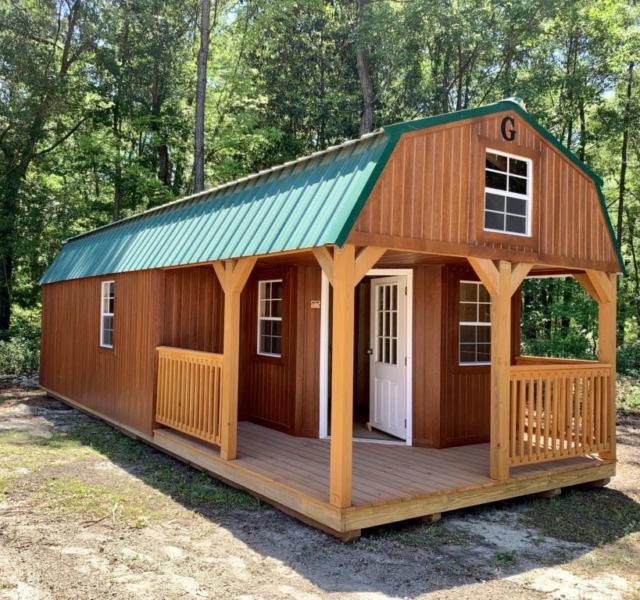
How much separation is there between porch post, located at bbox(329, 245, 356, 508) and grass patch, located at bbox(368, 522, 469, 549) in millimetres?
501

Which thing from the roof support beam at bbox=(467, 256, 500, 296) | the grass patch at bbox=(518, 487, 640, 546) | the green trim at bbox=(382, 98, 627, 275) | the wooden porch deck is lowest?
the grass patch at bbox=(518, 487, 640, 546)

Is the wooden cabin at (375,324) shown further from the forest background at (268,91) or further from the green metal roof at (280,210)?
the forest background at (268,91)

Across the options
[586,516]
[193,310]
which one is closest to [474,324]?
[586,516]

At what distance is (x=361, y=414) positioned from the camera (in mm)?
8703

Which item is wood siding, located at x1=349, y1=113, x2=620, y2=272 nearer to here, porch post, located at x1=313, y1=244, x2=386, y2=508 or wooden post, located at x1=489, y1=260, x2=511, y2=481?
porch post, located at x1=313, y1=244, x2=386, y2=508

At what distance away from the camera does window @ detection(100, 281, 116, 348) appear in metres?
9.15

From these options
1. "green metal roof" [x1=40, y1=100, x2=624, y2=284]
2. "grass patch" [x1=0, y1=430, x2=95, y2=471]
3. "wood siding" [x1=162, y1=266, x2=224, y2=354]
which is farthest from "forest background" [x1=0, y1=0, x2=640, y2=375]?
"wood siding" [x1=162, y1=266, x2=224, y2=354]

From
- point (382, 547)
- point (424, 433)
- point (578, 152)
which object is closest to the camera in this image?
point (382, 547)

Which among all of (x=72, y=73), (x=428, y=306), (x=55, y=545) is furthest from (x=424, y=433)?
(x=72, y=73)

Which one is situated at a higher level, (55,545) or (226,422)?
(226,422)

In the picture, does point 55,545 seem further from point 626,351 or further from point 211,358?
point 626,351

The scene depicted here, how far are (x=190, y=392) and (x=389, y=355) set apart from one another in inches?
97.7

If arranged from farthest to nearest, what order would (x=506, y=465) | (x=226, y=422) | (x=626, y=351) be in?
(x=626, y=351), (x=226, y=422), (x=506, y=465)

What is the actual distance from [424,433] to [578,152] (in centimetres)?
1471
